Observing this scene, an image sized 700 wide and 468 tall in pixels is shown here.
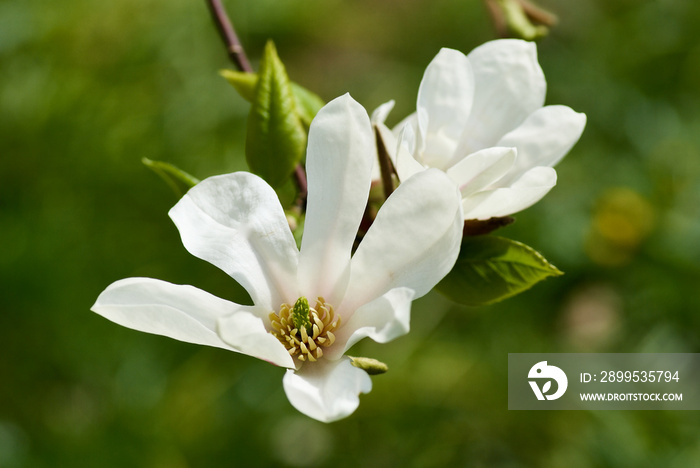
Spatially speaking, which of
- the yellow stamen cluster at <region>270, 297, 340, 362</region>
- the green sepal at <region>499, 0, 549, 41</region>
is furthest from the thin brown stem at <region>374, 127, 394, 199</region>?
the green sepal at <region>499, 0, 549, 41</region>

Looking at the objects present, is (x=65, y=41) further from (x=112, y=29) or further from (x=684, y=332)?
(x=684, y=332)

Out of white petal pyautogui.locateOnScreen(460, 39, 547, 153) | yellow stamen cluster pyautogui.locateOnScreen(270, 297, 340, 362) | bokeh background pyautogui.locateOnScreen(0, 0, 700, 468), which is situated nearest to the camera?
yellow stamen cluster pyautogui.locateOnScreen(270, 297, 340, 362)

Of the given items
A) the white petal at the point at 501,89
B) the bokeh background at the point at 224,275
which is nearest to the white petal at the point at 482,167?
the white petal at the point at 501,89

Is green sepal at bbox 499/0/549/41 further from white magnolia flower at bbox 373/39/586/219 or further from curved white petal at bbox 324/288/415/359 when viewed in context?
curved white petal at bbox 324/288/415/359

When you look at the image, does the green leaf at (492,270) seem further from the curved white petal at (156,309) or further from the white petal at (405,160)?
the curved white petal at (156,309)

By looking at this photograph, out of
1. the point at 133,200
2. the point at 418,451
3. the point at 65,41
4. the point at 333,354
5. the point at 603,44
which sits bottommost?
the point at 418,451

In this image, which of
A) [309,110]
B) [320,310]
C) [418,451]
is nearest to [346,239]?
[320,310]
